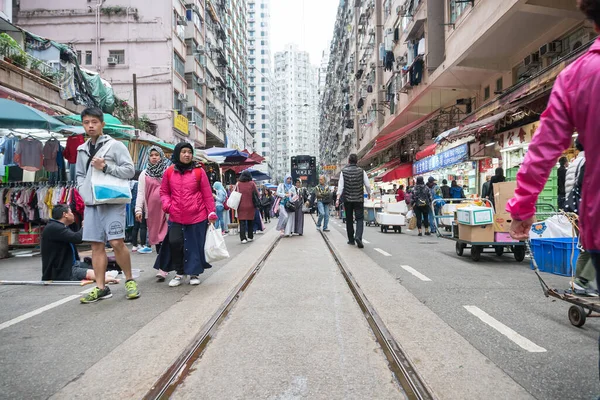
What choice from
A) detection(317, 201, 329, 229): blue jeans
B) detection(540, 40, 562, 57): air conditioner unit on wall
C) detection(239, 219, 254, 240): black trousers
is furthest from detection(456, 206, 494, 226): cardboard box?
detection(540, 40, 562, 57): air conditioner unit on wall

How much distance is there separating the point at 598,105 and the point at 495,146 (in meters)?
15.3

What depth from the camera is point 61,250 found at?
597 centimetres

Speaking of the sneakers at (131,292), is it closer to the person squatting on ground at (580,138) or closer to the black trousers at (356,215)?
the person squatting on ground at (580,138)

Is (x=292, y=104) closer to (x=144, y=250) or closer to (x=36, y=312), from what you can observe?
(x=144, y=250)

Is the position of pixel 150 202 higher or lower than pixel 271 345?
higher

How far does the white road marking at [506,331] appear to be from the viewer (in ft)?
10.2

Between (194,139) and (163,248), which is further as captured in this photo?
(194,139)

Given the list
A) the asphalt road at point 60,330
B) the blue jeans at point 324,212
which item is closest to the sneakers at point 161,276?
the asphalt road at point 60,330

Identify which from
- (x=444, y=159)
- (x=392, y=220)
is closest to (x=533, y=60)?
A: (x=444, y=159)

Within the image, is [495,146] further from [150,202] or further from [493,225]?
[150,202]

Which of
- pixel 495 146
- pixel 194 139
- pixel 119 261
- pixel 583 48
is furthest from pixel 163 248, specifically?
pixel 194 139

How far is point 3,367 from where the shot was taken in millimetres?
2885

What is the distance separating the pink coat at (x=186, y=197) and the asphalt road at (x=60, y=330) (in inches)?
35.5

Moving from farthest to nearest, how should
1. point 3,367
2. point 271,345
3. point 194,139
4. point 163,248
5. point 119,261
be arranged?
point 194,139 < point 163,248 < point 119,261 < point 271,345 < point 3,367
